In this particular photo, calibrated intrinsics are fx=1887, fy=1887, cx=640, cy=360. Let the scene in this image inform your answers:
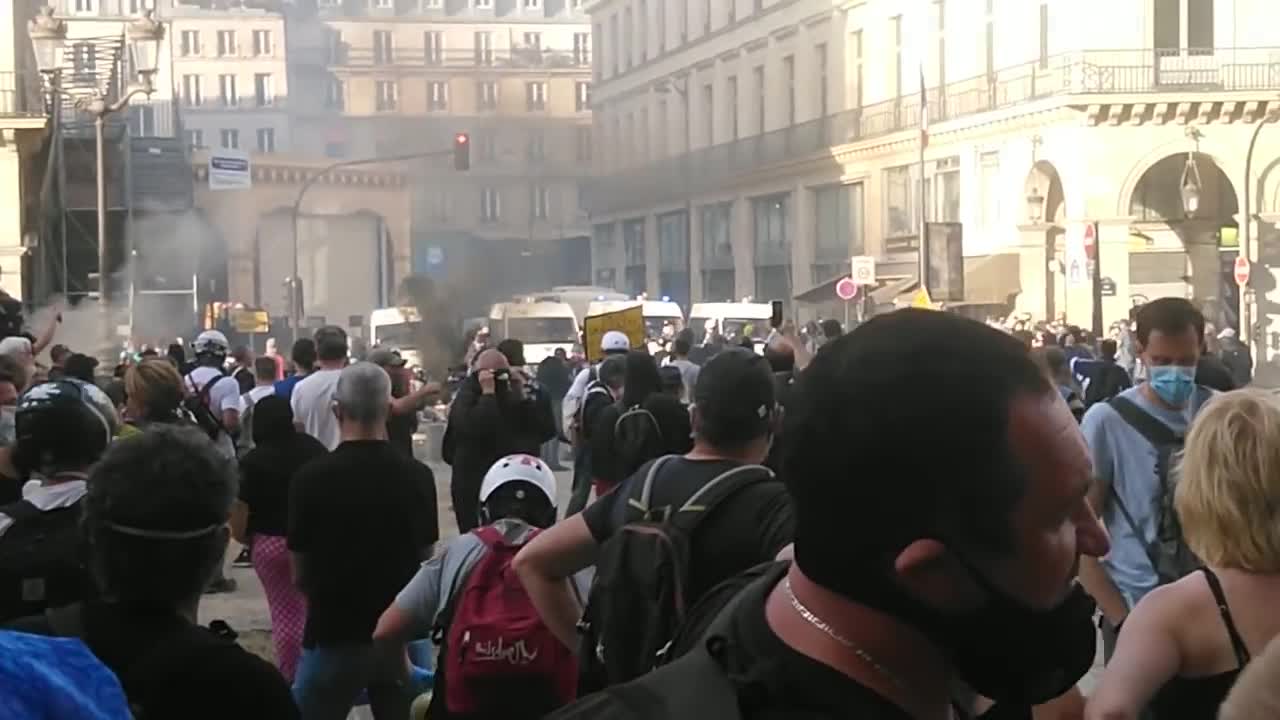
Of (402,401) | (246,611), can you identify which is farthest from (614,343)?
(402,401)

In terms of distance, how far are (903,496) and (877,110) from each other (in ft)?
154

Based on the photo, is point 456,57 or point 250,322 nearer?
point 250,322

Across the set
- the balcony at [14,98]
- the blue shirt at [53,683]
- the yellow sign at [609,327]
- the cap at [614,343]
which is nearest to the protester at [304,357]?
the cap at [614,343]

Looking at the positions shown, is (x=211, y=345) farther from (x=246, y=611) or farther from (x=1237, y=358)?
(x=1237, y=358)

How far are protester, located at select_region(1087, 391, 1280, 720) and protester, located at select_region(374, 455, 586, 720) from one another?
171cm

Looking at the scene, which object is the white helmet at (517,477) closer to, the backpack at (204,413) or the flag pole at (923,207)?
the backpack at (204,413)

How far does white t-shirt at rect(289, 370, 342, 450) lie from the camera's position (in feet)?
34.6

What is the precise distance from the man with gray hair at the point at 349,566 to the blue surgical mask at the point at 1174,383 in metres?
2.50

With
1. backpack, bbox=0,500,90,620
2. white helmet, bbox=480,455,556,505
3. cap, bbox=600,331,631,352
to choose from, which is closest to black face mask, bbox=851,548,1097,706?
backpack, bbox=0,500,90,620

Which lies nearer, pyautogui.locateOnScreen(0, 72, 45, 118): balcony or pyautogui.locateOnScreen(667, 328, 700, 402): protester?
pyautogui.locateOnScreen(667, 328, 700, 402): protester

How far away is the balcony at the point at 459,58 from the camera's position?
263 feet

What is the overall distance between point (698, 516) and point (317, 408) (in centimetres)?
654

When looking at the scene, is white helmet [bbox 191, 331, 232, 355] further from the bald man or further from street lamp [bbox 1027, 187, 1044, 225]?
street lamp [bbox 1027, 187, 1044, 225]

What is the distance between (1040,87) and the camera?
1533 inches
